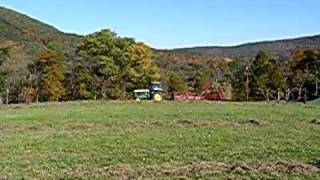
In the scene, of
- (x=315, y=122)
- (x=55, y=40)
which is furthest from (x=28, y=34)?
(x=315, y=122)

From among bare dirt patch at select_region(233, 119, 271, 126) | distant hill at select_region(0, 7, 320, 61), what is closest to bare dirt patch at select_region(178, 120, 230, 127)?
bare dirt patch at select_region(233, 119, 271, 126)

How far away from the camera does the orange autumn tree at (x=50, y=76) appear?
50156mm

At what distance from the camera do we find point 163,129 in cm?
1825

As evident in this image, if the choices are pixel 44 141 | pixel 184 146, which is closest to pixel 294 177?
pixel 184 146

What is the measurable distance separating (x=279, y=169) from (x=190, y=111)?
14.8 m

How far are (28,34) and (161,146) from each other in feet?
272

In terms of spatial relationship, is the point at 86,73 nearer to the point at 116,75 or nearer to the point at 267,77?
the point at 116,75

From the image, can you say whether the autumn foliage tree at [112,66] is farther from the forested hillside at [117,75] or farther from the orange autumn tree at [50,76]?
the orange autumn tree at [50,76]

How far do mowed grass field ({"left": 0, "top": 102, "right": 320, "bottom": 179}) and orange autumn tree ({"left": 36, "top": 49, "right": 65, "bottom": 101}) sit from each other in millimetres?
27058

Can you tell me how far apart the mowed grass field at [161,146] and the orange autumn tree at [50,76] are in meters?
27.1

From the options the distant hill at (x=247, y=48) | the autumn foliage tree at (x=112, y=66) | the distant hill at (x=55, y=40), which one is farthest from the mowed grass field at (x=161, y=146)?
the distant hill at (x=247, y=48)

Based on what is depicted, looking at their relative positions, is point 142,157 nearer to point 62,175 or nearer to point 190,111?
point 62,175

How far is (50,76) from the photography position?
51312 mm

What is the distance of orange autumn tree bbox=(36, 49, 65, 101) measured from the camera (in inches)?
1975
